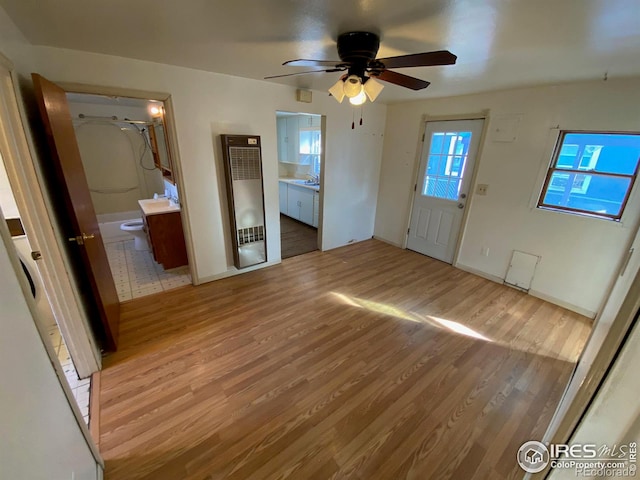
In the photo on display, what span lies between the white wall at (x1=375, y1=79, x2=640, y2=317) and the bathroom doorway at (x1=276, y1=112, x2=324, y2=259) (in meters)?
2.06

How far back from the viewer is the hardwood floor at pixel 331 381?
1411 mm

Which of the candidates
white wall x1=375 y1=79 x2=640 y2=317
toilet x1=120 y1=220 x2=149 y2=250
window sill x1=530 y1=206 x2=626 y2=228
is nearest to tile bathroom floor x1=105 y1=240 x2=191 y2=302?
toilet x1=120 y1=220 x2=149 y2=250

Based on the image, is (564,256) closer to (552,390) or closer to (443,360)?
(552,390)

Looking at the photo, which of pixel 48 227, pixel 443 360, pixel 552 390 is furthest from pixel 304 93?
pixel 552 390

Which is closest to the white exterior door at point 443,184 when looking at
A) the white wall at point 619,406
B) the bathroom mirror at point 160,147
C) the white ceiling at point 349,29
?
the white ceiling at point 349,29

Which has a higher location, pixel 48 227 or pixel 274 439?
pixel 48 227

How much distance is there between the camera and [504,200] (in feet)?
10.0

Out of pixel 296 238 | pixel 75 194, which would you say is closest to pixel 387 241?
pixel 296 238

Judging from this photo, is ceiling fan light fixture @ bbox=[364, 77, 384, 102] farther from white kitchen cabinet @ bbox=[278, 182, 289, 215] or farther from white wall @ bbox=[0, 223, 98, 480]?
white kitchen cabinet @ bbox=[278, 182, 289, 215]

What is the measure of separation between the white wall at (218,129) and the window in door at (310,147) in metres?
1.31

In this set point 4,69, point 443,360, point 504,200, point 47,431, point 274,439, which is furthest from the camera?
point 504,200

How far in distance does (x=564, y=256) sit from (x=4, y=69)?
4.63 metres

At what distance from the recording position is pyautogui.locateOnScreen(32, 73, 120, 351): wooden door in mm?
1562

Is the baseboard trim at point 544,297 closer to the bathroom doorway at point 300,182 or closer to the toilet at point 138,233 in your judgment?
the bathroom doorway at point 300,182
